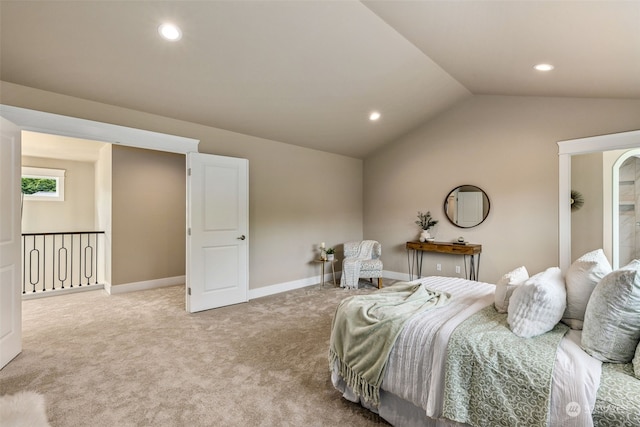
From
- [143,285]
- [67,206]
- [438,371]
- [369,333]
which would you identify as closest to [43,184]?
[67,206]

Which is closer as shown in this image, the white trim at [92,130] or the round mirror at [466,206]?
the white trim at [92,130]

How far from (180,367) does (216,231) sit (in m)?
1.90

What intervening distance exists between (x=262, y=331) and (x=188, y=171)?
7.20 feet

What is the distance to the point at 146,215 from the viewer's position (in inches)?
206

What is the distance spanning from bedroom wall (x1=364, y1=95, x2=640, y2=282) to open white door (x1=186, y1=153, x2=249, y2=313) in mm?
2976

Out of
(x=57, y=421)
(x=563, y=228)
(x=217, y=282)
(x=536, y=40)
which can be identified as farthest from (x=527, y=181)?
(x=57, y=421)

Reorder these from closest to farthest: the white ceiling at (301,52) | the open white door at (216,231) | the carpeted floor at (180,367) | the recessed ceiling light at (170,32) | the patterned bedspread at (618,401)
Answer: the patterned bedspread at (618,401) → the carpeted floor at (180,367) → the white ceiling at (301,52) → the recessed ceiling light at (170,32) → the open white door at (216,231)

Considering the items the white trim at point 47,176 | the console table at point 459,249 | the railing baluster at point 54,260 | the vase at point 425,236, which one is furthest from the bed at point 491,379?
the white trim at point 47,176

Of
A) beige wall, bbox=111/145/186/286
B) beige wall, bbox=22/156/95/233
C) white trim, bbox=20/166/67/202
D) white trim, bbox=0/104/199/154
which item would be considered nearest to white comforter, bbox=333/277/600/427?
white trim, bbox=0/104/199/154

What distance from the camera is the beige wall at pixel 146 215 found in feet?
16.1

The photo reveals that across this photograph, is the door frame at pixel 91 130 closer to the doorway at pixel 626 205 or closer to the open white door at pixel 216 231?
the open white door at pixel 216 231

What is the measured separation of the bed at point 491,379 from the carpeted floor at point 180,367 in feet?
1.32

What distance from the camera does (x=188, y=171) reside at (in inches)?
154

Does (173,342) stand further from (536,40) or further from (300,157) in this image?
(536,40)
